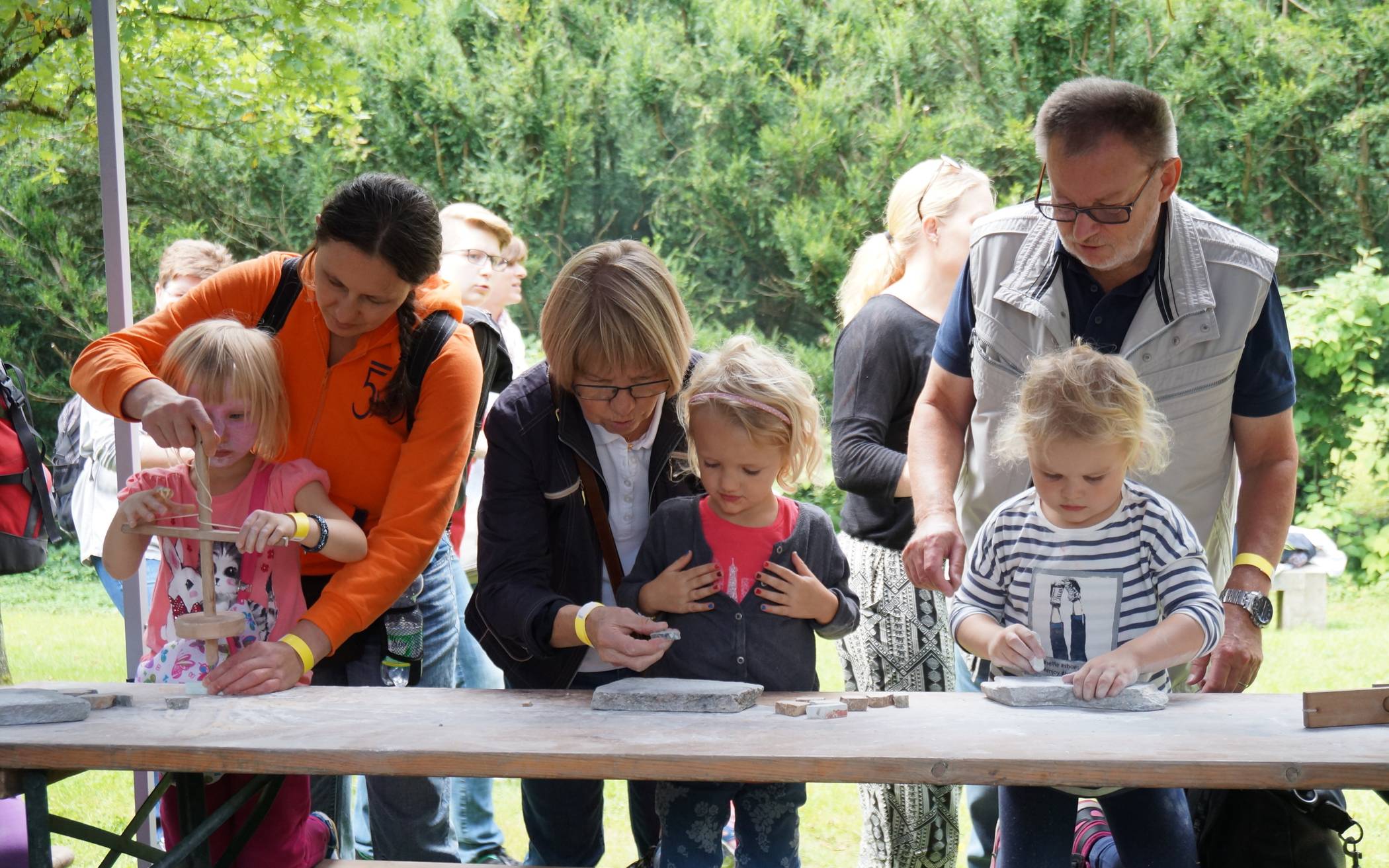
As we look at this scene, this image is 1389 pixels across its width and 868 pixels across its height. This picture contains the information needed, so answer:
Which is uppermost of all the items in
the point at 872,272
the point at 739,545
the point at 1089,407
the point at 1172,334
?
the point at 872,272

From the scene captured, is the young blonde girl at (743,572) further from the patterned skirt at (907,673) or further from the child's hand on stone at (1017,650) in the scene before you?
the patterned skirt at (907,673)

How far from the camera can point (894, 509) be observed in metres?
3.24

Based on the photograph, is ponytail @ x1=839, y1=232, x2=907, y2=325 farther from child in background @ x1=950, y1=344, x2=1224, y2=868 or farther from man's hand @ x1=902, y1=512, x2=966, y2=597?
child in background @ x1=950, y1=344, x2=1224, y2=868

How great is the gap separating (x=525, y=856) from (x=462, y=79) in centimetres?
599

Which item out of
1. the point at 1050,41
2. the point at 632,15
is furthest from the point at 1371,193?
the point at 632,15

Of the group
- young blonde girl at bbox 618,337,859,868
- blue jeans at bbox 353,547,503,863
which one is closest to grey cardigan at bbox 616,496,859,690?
young blonde girl at bbox 618,337,859,868

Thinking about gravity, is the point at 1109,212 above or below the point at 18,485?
above

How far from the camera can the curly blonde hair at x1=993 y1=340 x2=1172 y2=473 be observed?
2.15 meters

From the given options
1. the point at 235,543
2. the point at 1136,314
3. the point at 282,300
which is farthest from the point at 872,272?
the point at 235,543

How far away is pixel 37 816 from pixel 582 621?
94cm

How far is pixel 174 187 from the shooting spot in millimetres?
8227

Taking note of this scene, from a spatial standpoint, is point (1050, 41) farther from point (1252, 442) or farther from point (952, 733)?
point (952, 733)

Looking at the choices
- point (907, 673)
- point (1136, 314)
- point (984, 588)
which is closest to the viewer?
point (984, 588)

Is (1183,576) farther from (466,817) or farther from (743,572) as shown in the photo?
(466,817)
